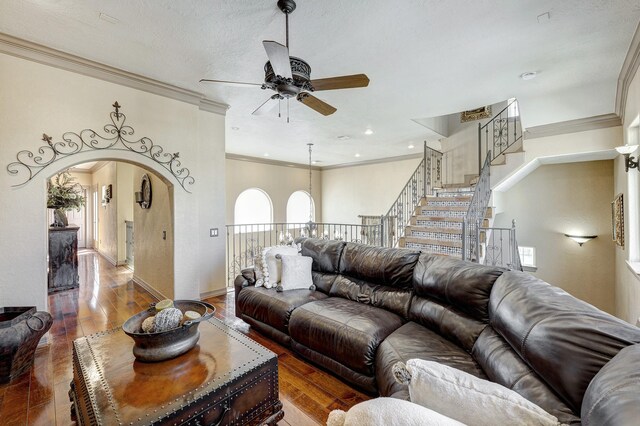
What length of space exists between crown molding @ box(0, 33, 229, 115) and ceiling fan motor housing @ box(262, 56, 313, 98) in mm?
2077

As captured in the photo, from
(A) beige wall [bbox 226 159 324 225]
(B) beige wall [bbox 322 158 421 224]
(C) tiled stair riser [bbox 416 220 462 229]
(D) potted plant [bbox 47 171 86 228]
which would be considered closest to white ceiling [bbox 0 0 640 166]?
(C) tiled stair riser [bbox 416 220 462 229]

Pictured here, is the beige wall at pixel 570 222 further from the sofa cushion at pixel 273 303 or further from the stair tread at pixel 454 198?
the sofa cushion at pixel 273 303

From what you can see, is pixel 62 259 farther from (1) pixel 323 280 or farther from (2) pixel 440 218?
(2) pixel 440 218

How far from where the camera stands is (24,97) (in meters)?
2.64

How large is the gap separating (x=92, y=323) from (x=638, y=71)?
644 cm

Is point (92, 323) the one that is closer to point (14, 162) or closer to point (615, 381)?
point (14, 162)

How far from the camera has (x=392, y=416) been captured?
2.39 feet

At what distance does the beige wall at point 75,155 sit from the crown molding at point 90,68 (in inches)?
2.1

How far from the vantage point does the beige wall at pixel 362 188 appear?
8.20 m

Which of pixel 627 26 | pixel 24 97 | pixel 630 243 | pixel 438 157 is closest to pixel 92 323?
pixel 24 97

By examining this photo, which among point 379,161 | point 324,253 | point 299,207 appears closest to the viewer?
point 324,253

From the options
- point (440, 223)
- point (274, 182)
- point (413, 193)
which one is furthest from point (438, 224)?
point (274, 182)

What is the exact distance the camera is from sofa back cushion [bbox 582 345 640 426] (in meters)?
0.62

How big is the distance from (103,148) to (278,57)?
2490 millimetres
